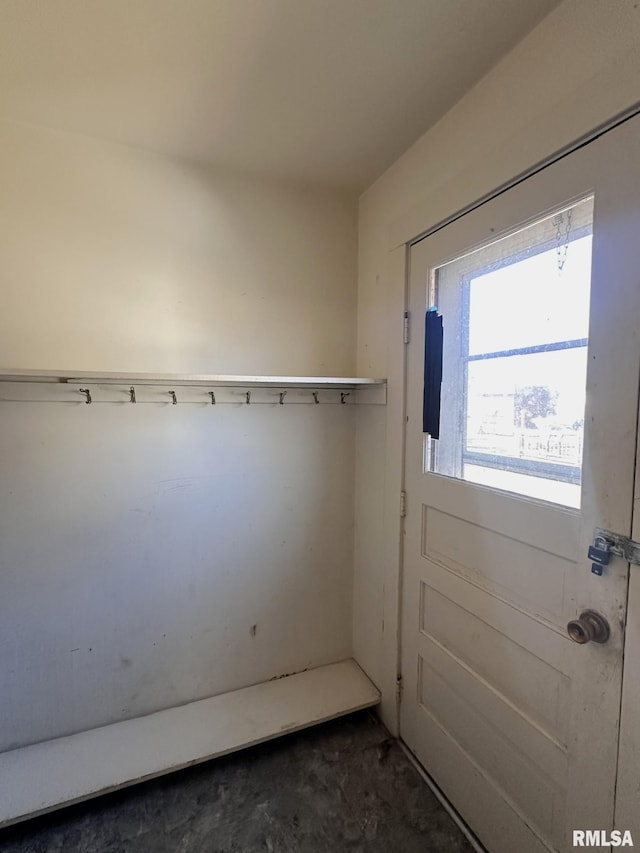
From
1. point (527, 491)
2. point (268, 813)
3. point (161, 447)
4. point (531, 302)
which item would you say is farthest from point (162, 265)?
point (268, 813)

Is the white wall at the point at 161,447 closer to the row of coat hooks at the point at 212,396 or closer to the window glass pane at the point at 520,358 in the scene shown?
the row of coat hooks at the point at 212,396

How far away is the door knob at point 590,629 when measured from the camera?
953 mm

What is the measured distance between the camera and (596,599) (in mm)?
977

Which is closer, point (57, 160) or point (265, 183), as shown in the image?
point (57, 160)

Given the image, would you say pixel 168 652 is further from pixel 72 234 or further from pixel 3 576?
→ pixel 72 234

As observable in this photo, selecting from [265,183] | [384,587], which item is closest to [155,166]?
[265,183]

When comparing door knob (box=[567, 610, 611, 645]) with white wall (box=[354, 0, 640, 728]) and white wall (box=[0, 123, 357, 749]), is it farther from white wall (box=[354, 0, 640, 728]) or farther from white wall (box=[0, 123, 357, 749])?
white wall (box=[0, 123, 357, 749])

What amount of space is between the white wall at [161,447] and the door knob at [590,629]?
1.22 meters

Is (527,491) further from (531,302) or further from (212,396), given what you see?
(212,396)

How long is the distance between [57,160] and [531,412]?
194 centimetres

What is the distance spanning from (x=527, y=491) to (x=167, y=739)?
1722mm

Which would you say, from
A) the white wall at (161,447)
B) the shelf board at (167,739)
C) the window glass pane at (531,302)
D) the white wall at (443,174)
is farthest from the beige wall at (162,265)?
the shelf board at (167,739)

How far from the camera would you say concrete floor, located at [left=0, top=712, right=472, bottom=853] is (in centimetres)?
135

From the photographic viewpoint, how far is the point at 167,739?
1636 millimetres
